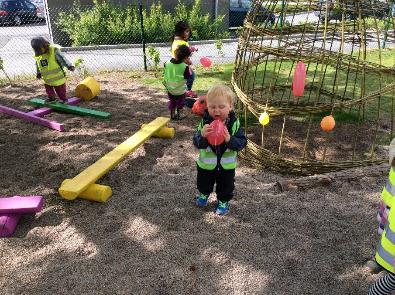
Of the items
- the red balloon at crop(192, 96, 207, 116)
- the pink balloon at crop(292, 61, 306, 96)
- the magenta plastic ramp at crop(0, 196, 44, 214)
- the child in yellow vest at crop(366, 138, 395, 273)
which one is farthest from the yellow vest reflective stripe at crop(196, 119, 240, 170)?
the magenta plastic ramp at crop(0, 196, 44, 214)

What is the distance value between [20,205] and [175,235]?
1466 millimetres

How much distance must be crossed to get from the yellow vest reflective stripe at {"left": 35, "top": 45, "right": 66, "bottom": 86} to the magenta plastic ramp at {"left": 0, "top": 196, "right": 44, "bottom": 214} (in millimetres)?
3120

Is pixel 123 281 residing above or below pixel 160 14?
below

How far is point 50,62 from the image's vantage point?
5.98 m

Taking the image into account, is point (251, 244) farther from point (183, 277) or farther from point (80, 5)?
point (80, 5)

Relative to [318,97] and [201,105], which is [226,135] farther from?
[318,97]

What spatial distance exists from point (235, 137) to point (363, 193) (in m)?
1.80

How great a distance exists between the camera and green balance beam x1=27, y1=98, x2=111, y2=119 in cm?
614

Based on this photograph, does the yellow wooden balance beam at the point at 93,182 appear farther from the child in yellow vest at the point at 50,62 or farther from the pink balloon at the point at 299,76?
the child in yellow vest at the point at 50,62

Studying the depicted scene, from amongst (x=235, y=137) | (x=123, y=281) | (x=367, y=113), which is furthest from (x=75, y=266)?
(x=367, y=113)

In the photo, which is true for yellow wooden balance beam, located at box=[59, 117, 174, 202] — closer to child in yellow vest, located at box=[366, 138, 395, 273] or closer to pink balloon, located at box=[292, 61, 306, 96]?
pink balloon, located at box=[292, 61, 306, 96]

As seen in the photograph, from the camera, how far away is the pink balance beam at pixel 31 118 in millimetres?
5687

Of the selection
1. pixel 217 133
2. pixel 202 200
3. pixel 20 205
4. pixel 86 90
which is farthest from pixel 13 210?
pixel 86 90

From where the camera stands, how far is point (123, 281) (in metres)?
2.86
